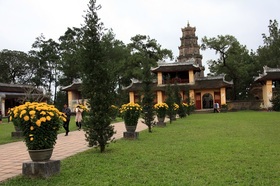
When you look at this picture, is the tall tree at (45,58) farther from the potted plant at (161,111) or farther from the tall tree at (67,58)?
the potted plant at (161,111)

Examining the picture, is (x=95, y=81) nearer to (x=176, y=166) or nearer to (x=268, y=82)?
(x=176, y=166)

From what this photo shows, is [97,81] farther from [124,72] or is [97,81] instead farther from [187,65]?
[124,72]

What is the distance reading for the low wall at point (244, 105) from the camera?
38312mm

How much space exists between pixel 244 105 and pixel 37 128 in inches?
1417

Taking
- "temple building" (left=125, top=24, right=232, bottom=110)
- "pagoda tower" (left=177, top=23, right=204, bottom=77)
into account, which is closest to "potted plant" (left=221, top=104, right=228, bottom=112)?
Result: "temple building" (left=125, top=24, right=232, bottom=110)

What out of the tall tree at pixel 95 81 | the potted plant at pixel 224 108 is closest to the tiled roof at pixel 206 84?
the potted plant at pixel 224 108

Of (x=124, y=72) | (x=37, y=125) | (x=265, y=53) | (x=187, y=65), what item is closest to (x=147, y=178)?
(x=37, y=125)

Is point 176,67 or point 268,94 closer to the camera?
point 268,94

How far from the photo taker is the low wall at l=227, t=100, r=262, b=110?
3831cm

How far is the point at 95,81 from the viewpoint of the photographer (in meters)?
9.20

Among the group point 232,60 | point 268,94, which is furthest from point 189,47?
point 268,94

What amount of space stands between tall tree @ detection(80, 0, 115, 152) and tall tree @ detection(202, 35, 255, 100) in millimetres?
34497

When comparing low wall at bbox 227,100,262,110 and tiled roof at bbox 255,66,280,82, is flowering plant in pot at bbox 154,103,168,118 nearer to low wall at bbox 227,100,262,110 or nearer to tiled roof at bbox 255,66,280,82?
low wall at bbox 227,100,262,110

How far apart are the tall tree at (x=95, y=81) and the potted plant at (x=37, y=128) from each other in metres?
2.83
